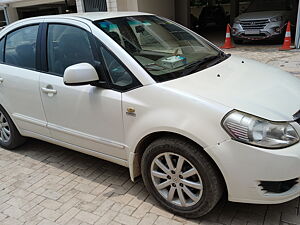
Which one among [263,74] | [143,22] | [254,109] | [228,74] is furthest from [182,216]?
[143,22]

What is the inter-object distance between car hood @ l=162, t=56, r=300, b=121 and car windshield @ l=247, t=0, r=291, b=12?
29.9ft

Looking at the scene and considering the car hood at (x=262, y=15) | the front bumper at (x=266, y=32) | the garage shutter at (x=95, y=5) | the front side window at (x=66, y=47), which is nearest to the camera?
the front side window at (x=66, y=47)

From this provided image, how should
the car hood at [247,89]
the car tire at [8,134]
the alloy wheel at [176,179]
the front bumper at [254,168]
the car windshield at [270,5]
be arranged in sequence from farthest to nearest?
the car windshield at [270,5]
the car tire at [8,134]
the alloy wheel at [176,179]
the car hood at [247,89]
the front bumper at [254,168]

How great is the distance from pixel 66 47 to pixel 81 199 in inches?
60.6

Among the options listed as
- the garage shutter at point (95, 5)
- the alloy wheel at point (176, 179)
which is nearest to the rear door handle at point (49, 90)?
the alloy wheel at point (176, 179)

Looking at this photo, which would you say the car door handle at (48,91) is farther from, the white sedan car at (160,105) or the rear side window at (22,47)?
the rear side window at (22,47)

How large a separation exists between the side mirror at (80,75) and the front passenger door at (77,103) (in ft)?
0.55

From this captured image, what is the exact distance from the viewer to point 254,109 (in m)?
2.20

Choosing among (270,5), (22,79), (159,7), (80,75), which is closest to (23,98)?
(22,79)

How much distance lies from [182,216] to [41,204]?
1364 mm

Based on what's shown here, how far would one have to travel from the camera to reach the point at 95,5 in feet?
43.1

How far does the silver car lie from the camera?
9.86m

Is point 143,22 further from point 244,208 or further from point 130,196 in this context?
point 244,208

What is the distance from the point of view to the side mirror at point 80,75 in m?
2.64
